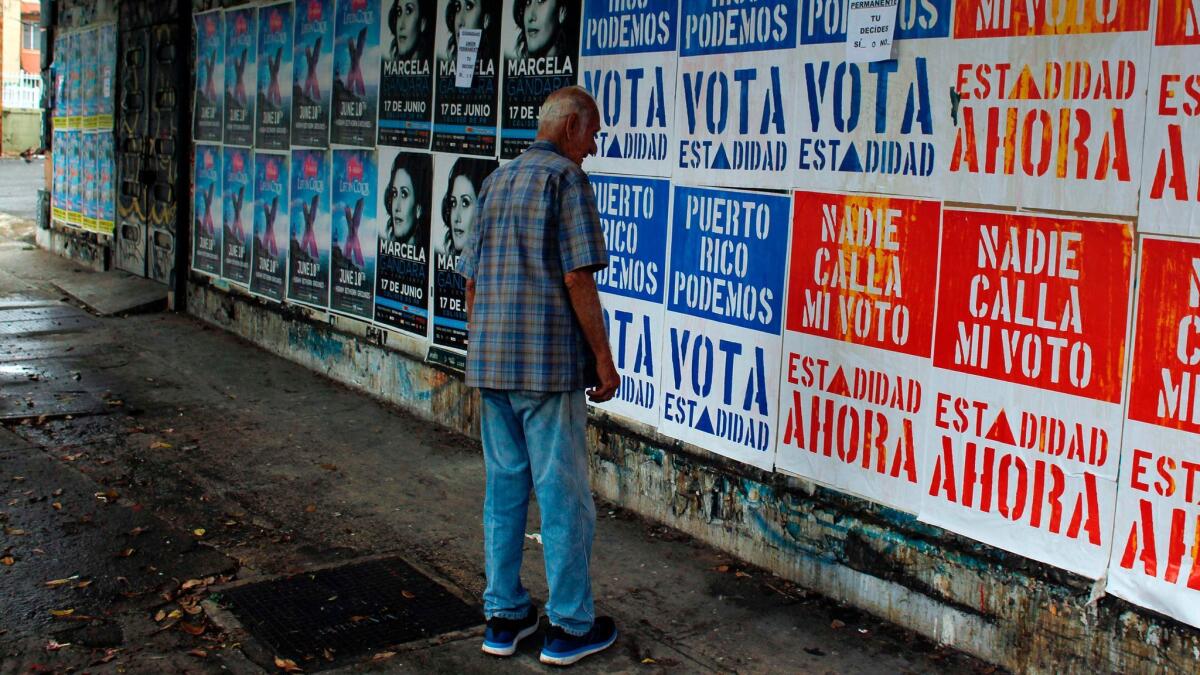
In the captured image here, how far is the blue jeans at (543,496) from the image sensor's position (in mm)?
4191

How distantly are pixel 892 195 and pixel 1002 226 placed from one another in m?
0.50

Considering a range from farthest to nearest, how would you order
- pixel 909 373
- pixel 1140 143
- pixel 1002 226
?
pixel 909 373 < pixel 1002 226 < pixel 1140 143

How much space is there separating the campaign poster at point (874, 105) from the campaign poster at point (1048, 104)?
75 mm

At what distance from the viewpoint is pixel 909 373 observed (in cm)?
450

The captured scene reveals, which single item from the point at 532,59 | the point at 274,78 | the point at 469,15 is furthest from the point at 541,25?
the point at 274,78

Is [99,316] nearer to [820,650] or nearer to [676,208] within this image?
[676,208]

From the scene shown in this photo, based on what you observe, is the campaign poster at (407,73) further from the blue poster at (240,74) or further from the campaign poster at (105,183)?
the campaign poster at (105,183)

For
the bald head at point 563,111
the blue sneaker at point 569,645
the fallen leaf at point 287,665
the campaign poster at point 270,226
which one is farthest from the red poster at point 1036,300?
the campaign poster at point 270,226

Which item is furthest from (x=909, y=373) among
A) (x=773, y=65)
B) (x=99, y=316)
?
(x=99, y=316)

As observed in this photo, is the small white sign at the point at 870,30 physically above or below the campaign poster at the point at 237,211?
above

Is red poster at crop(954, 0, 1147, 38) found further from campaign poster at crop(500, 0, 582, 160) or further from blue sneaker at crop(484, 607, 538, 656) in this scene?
blue sneaker at crop(484, 607, 538, 656)

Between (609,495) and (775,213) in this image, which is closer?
(775,213)

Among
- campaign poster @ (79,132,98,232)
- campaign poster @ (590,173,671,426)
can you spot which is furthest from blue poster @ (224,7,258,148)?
campaign poster @ (590,173,671,426)

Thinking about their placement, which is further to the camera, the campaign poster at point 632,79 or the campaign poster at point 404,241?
the campaign poster at point 404,241
